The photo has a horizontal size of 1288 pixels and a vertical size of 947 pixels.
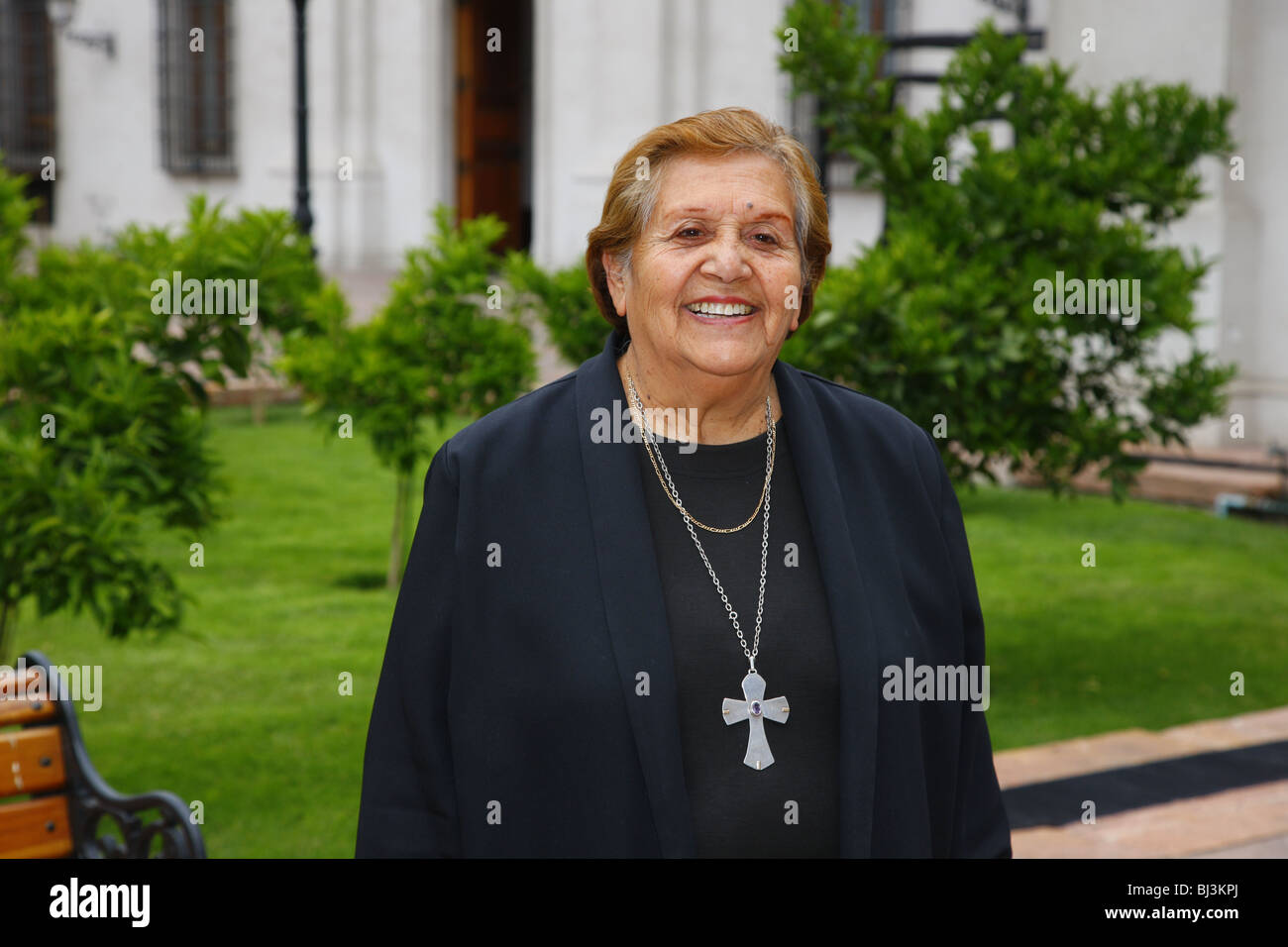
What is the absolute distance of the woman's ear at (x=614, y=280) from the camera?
108 inches

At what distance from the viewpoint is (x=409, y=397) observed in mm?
8359

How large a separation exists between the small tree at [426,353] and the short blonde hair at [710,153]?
17.9ft

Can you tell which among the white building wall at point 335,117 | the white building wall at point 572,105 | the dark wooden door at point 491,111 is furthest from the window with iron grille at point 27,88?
the dark wooden door at point 491,111

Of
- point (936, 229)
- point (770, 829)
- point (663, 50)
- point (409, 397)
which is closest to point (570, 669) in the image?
point (770, 829)

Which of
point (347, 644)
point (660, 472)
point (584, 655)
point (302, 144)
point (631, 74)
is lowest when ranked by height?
point (347, 644)

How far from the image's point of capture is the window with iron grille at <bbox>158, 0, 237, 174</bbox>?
22.4 m

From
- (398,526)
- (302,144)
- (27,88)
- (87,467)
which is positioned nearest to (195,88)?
(27,88)

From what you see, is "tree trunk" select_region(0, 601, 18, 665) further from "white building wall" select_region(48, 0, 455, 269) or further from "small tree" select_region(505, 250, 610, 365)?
"white building wall" select_region(48, 0, 455, 269)

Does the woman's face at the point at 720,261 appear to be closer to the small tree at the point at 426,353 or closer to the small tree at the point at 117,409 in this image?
the small tree at the point at 117,409

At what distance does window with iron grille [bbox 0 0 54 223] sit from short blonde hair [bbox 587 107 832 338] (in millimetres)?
24135

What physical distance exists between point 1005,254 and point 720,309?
438 cm

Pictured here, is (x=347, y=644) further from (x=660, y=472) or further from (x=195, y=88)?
(x=195, y=88)

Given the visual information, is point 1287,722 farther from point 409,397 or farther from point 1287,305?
point 1287,305

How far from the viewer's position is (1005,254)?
665 cm
